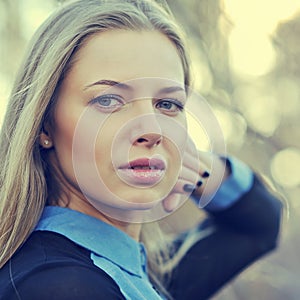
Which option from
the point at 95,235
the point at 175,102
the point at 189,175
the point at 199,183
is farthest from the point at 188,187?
the point at 95,235

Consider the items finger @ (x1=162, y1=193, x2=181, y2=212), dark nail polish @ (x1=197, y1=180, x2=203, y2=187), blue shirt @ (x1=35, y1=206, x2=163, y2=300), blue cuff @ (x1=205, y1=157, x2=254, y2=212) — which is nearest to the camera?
blue shirt @ (x1=35, y1=206, x2=163, y2=300)

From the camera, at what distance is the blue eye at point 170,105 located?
1688 mm

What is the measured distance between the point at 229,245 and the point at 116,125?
2.87 feet

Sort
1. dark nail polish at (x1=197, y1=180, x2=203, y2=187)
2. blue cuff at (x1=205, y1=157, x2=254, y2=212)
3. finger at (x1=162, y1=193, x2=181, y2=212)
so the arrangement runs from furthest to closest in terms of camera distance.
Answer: blue cuff at (x1=205, y1=157, x2=254, y2=212)
dark nail polish at (x1=197, y1=180, x2=203, y2=187)
finger at (x1=162, y1=193, x2=181, y2=212)

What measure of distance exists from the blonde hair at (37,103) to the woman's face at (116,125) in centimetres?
3

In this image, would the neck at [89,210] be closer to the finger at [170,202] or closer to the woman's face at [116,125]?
the woman's face at [116,125]

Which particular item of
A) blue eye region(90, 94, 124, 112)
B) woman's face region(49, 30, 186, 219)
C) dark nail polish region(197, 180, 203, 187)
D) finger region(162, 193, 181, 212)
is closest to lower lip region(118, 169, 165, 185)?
woman's face region(49, 30, 186, 219)

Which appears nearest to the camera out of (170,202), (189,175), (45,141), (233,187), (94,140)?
(94,140)

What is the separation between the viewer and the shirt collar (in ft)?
5.17

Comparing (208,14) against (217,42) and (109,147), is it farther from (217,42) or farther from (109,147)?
(109,147)

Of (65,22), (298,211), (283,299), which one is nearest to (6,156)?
Answer: (65,22)

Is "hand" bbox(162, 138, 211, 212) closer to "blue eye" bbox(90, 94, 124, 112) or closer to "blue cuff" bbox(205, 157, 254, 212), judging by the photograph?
"blue cuff" bbox(205, 157, 254, 212)

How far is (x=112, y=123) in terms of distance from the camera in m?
1.59

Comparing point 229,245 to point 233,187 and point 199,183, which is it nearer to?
point 233,187
